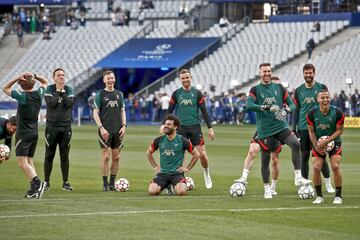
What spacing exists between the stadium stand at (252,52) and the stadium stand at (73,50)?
725 cm

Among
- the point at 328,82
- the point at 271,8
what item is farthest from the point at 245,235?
the point at 271,8

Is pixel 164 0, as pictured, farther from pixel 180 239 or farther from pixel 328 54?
pixel 180 239

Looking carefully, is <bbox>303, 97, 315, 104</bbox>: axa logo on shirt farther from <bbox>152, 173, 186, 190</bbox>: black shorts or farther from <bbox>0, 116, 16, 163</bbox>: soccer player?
<bbox>0, 116, 16, 163</bbox>: soccer player

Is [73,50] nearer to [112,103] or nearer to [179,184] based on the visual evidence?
[112,103]

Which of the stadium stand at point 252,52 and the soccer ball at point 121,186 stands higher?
the stadium stand at point 252,52

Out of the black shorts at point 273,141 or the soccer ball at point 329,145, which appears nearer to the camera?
the soccer ball at point 329,145

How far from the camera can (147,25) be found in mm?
70688

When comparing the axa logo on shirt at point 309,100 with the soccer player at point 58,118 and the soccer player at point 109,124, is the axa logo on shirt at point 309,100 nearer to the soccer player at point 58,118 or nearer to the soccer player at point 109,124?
the soccer player at point 109,124

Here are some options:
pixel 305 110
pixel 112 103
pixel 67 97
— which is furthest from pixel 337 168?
pixel 67 97

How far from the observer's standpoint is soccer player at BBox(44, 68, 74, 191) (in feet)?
68.3

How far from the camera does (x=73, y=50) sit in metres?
70.2

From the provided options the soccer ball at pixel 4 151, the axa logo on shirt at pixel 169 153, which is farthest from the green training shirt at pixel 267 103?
the soccer ball at pixel 4 151

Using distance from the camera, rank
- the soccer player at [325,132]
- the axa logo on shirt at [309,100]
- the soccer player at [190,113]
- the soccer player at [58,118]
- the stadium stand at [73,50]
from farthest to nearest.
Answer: the stadium stand at [73,50], the soccer player at [190,113], the soccer player at [58,118], the axa logo on shirt at [309,100], the soccer player at [325,132]

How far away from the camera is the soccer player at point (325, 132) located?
1775 cm
